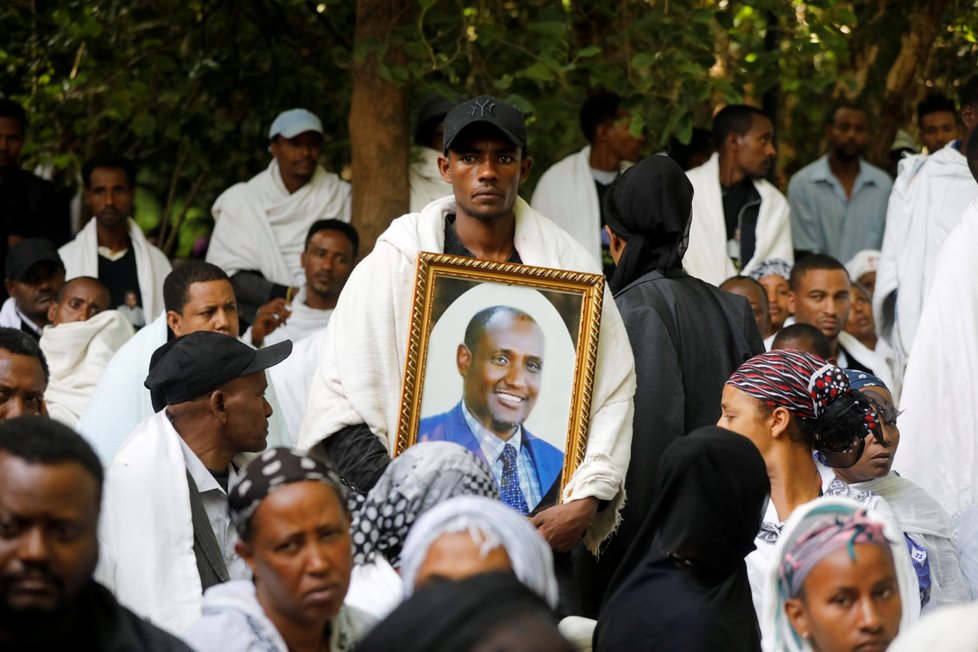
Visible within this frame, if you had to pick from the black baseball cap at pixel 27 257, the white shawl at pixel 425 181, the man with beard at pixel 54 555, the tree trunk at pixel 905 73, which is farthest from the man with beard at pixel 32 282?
the tree trunk at pixel 905 73

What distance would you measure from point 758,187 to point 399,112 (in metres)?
2.37

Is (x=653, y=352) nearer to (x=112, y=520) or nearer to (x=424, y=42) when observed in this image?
(x=112, y=520)

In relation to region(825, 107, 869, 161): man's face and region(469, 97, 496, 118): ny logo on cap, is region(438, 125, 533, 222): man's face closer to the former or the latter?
region(469, 97, 496, 118): ny logo on cap

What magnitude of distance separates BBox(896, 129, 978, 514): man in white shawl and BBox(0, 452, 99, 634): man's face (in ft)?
Answer: 13.8

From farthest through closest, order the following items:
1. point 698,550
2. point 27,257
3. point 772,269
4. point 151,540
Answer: point 772,269 < point 27,257 < point 151,540 < point 698,550

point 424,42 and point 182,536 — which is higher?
point 424,42

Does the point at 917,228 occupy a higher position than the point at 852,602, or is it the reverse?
the point at 917,228

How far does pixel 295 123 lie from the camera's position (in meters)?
9.20

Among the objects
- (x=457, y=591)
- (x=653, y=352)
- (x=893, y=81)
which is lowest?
(x=457, y=591)

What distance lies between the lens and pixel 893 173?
11.3 meters

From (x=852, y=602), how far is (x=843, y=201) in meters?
6.85

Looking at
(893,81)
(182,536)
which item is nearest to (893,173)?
(893,81)

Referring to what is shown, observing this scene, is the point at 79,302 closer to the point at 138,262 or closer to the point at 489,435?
the point at 138,262

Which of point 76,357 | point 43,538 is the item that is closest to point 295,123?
point 76,357
